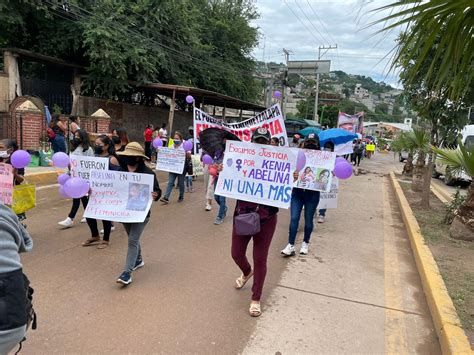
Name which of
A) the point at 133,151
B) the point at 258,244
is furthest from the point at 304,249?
the point at 133,151

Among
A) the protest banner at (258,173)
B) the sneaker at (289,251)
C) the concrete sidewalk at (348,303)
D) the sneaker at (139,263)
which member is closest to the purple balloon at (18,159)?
the sneaker at (139,263)

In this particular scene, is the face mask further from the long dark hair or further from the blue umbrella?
the blue umbrella

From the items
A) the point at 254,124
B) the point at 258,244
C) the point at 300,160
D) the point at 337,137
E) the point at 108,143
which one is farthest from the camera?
the point at 337,137

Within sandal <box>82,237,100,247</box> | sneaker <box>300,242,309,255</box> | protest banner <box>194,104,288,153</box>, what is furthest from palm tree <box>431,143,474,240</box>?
sandal <box>82,237,100,247</box>

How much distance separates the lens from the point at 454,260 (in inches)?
226

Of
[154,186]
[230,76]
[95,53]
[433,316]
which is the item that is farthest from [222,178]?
[230,76]

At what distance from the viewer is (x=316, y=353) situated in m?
3.32

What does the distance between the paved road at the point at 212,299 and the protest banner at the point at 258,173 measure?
1.09 m

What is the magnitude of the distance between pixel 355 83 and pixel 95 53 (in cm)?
8587

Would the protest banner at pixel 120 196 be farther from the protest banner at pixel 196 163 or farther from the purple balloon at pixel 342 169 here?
the protest banner at pixel 196 163

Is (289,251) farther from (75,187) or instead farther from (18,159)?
(18,159)

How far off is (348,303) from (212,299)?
1.47 meters

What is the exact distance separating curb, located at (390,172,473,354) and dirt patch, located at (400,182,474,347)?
0.08 m

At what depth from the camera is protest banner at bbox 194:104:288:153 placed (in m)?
5.88
